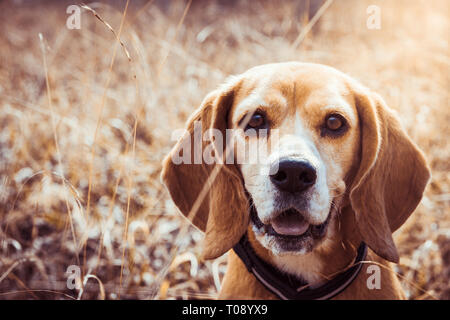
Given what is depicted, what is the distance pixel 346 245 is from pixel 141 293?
1365mm

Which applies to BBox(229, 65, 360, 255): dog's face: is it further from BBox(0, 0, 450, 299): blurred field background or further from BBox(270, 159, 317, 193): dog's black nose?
BBox(0, 0, 450, 299): blurred field background

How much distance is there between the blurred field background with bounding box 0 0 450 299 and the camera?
2910 millimetres

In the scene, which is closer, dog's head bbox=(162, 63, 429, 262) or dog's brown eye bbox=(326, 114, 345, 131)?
dog's head bbox=(162, 63, 429, 262)

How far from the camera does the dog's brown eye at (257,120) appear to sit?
2273mm

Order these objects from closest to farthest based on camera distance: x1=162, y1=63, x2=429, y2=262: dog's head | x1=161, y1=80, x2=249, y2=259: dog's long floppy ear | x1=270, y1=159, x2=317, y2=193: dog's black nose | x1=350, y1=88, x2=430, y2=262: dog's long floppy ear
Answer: x1=270, y1=159, x2=317, y2=193: dog's black nose
x1=162, y1=63, x2=429, y2=262: dog's head
x1=350, y1=88, x2=430, y2=262: dog's long floppy ear
x1=161, y1=80, x2=249, y2=259: dog's long floppy ear

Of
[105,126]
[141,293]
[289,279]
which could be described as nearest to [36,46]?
[105,126]

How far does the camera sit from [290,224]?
82.4 inches

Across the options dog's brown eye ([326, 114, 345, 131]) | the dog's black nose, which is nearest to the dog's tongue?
the dog's black nose

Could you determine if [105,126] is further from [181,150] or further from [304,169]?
[304,169]

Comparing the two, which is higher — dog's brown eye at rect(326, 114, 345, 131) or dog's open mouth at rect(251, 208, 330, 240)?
dog's brown eye at rect(326, 114, 345, 131)

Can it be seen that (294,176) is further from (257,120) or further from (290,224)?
(257,120)

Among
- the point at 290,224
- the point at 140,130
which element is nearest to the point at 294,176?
the point at 290,224
